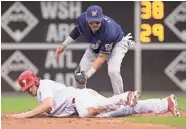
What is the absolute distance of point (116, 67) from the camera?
9.76 meters

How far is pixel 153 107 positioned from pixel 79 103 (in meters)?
0.95

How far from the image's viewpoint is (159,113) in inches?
350

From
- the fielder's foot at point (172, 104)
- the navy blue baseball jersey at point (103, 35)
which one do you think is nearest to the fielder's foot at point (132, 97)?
the fielder's foot at point (172, 104)

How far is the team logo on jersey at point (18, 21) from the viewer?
44.2 feet

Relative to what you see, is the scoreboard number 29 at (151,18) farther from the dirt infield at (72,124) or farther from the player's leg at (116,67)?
the dirt infield at (72,124)

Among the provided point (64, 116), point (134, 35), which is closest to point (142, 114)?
point (64, 116)

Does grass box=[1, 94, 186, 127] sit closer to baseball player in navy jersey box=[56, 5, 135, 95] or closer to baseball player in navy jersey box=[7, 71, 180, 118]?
baseball player in navy jersey box=[7, 71, 180, 118]

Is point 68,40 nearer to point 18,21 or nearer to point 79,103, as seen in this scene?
point 79,103

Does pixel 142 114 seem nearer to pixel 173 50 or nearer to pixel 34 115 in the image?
pixel 34 115

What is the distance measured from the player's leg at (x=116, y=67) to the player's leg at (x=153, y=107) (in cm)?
100

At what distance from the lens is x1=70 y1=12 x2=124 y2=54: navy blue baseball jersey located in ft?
31.7

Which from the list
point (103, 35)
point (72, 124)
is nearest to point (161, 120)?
point (72, 124)

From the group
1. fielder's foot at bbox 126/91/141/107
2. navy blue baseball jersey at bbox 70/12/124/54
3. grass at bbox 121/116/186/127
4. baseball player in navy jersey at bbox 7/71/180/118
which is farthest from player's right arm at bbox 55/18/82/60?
fielder's foot at bbox 126/91/141/107

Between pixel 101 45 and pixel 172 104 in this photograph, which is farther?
pixel 101 45
